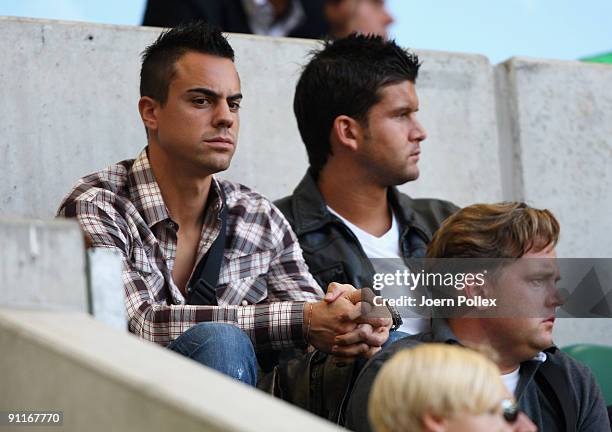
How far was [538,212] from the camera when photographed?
3227 millimetres

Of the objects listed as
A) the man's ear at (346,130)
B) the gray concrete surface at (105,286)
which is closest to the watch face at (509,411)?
the gray concrete surface at (105,286)

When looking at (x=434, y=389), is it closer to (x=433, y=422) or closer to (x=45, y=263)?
(x=433, y=422)

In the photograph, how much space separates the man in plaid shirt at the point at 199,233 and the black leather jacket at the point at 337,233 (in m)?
0.23

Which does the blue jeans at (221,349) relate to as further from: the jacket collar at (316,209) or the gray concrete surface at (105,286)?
the jacket collar at (316,209)

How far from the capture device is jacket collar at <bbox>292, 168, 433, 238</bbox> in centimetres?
403

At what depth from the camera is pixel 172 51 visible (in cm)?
380

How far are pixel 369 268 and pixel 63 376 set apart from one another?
6.01 ft

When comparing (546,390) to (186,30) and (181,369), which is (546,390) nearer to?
(181,369)

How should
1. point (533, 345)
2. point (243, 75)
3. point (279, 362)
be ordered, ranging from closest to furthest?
point (533, 345) < point (279, 362) < point (243, 75)

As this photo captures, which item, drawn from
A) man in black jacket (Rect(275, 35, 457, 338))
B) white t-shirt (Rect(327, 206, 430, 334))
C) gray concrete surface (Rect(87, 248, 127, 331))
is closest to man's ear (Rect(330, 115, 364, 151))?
man in black jacket (Rect(275, 35, 457, 338))

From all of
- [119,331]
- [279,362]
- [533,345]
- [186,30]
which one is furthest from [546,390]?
[186,30]

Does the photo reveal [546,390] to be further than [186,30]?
No

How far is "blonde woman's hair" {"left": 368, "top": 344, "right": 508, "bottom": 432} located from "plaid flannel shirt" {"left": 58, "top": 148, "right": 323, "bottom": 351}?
1.22 metres

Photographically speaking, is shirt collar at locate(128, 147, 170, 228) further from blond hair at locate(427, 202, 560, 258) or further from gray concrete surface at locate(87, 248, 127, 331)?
gray concrete surface at locate(87, 248, 127, 331)
